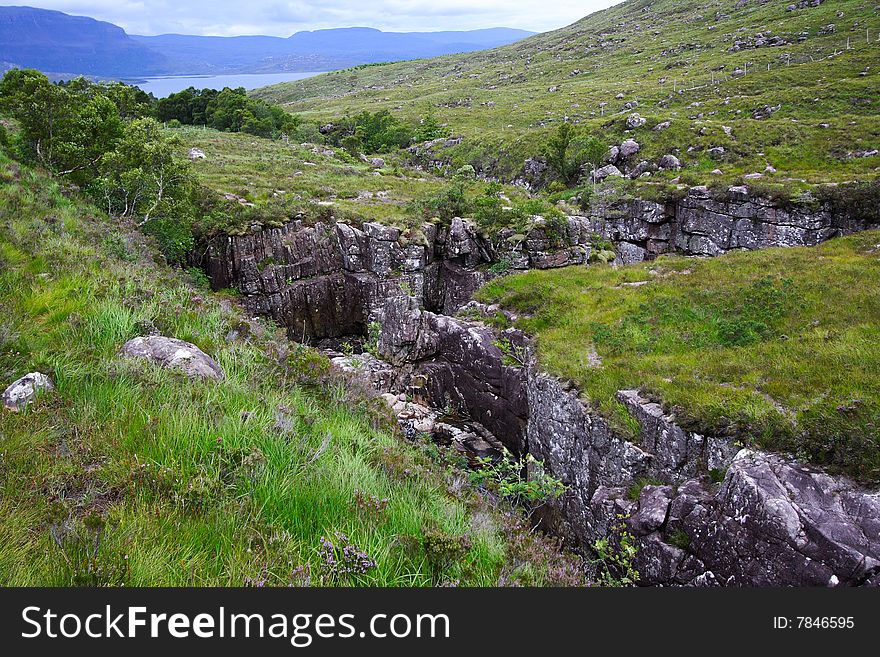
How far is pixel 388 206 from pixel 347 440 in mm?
29111

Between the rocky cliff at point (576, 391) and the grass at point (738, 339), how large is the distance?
1.81ft

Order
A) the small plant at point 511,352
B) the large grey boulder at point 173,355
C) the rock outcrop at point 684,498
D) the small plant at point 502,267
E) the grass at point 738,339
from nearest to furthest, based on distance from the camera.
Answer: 1. the large grey boulder at point 173,355
2. the rock outcrop at point 684,498
3. the grass at point 738,339
4. the small plant at point 511,352
5. the small plant at point 502,267

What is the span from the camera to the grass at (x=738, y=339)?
29.4 ft

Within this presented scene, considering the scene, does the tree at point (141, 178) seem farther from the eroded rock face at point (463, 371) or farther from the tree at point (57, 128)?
the eroded rock face at point (463, 371)

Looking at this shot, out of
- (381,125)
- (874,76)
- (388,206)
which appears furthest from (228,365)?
(381,125)

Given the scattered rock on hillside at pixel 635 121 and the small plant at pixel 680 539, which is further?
the scattered rock on hillside at pixel 635 121

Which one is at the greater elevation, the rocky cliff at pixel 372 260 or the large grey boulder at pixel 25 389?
the large grey boulder at pixel 25 389

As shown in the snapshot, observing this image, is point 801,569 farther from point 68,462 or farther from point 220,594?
point 68,462

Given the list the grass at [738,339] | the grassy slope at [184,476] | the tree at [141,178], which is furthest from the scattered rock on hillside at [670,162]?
the grassy slope at [184,476]

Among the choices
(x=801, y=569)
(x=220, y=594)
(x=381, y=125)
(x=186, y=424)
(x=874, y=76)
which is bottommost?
(x=801, y=569)

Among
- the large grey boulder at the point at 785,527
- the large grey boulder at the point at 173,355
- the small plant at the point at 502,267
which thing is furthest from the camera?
the small plant at the point at 502,267

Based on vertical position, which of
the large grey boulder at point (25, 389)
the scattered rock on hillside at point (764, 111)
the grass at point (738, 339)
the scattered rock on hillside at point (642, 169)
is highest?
the scattered rock on hillside at point (764, 111)

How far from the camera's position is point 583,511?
38.7 ft

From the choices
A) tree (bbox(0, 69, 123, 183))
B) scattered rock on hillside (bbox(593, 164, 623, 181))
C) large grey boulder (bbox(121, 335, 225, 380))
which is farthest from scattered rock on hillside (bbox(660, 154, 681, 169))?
large grey boulder (bbox(121, 335, 225, 380))
